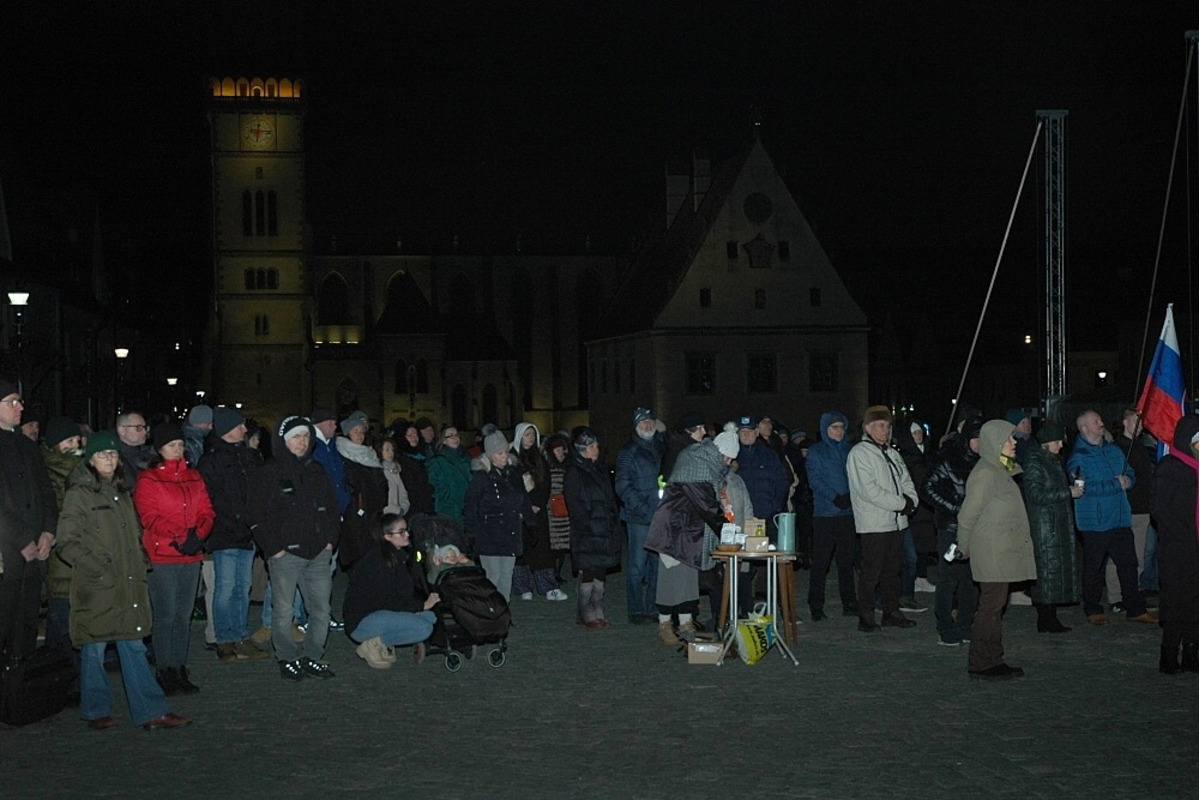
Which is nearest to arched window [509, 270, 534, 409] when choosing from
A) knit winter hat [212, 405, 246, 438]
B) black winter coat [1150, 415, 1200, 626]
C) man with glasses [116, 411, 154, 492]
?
knit winter hat [212, 405, 246, 438]

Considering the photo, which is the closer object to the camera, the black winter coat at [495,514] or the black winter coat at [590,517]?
the black winter coat at [495,514]

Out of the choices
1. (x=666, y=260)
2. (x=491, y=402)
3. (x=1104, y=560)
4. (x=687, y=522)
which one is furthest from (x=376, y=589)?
(x=491, y=402)

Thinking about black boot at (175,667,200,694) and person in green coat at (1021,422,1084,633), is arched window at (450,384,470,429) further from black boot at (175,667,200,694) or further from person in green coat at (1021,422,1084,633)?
black boot at (175,667,200,694)

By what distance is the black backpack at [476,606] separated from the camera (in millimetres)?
12539

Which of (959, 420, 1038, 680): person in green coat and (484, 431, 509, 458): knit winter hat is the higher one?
(484, 431, 509, 458): knit winter hat

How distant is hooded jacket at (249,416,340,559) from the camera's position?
12.0m

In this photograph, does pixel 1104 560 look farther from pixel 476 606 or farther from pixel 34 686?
pixel 34 686

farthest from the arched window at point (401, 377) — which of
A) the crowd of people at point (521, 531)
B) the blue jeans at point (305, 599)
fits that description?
the blue jeans at point (305, 599)

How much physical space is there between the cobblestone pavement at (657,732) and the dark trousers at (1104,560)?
157 centimetres

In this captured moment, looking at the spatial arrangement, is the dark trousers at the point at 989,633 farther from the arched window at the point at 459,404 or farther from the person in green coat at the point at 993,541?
the arched window at the point at 459,404

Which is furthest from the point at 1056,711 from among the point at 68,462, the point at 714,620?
the point at 68,462

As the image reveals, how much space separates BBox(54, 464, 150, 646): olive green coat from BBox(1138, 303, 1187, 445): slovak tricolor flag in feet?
28.9

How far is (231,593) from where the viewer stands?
12.9 metres

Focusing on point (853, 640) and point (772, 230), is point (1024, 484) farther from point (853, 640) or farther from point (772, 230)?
point (772, 230)
